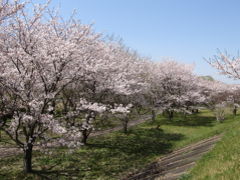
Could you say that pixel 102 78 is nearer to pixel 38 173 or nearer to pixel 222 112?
pixel 38 173

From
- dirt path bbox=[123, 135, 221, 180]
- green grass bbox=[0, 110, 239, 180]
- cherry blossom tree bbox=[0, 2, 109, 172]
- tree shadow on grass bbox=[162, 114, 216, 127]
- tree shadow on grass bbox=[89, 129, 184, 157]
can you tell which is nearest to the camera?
dirt path bbox=[123, 135, 221, 180]

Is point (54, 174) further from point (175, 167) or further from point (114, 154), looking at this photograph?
point (175, 167)

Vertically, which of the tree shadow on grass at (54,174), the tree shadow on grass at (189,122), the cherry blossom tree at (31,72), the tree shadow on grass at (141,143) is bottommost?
the tree shadow on grass at (54,174)

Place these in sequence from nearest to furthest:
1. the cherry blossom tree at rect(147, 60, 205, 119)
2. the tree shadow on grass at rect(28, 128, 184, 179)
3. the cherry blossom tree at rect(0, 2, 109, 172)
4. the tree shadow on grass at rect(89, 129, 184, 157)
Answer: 1. the cherry blossom tree at rect(0, 2, 109, 172)
2. the tree shadow on grass at rect(28, 128, 184, 179)
3. the tree shadow on grass at rect(89, 129, 184, 157)
4. the cherry blossom tree at rect(147, 60, 205, 119)

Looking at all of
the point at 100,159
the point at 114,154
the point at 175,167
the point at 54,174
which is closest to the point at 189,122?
the point at 114,154

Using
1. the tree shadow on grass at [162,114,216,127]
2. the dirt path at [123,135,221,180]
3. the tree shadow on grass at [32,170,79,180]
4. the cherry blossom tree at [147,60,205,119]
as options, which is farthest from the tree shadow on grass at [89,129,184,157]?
the cherry blossom tree at [147,60,205,119]

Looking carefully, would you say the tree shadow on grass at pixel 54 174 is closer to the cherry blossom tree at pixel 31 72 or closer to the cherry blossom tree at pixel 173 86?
the cherry blossom tree at pixel 31 72

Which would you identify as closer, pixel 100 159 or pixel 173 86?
pixel 100 159

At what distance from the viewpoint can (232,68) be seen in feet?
65.2

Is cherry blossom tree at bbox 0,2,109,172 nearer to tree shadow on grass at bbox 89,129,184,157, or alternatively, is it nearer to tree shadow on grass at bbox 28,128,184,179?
tree shadow on grass at bbox 28,128,184,179

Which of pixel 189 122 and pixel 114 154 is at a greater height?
pixel 189 122

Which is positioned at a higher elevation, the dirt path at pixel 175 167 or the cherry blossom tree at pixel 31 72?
the cherry blossom tree at pixel 31 72

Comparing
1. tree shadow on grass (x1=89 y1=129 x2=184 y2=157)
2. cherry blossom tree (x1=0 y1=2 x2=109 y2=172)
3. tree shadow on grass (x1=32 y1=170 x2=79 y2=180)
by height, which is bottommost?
tree shadow on grass (x1=32 y1=170 x2=79 y2=180)

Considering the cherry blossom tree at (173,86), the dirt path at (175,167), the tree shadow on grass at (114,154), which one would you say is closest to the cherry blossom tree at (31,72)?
the tree shadow on grass at (114,154)
